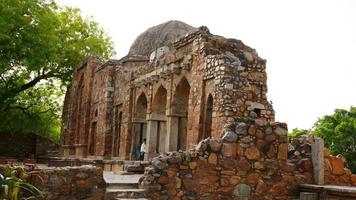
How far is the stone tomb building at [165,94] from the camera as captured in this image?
1066cm

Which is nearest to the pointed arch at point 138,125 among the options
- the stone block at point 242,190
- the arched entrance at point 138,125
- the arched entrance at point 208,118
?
the arched entrance at point 138,125

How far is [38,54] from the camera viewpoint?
63.1 ft

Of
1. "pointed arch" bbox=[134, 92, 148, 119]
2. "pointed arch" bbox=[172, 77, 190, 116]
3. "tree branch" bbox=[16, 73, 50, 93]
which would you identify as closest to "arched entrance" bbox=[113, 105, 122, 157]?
"pointed arch" bbox=[134, 92, 148, 119]

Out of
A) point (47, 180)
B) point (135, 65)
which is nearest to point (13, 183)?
point (47, 180)

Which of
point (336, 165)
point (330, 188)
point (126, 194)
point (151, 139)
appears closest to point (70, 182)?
point (126, 194)

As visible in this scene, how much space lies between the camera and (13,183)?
520 cm

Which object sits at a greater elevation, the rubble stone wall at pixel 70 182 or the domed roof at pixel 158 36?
the domed roof at pixel 158 36

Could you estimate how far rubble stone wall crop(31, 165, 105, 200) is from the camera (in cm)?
638

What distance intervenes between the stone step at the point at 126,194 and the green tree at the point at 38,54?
12.4 metres

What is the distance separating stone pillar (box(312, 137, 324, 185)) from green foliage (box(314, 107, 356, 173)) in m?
20.1

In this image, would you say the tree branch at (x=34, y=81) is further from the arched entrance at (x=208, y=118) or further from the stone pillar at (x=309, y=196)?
the stone pillar at (x=309, y=196)

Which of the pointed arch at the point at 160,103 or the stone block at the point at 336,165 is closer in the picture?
the stone block at the point at 336,165

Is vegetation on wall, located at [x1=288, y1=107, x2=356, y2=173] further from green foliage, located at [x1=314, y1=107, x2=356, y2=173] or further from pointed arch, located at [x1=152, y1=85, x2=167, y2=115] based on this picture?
pointed arch, located at [x1=152, y1=85, x2=167, y2=115]

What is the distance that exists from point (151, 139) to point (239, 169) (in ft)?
25.6
